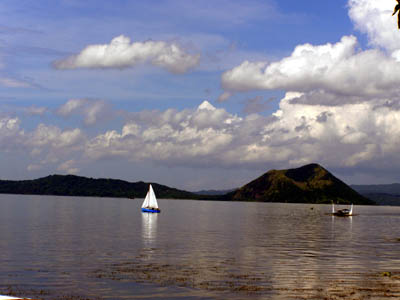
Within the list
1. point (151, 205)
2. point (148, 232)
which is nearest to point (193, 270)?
point (148, 232)

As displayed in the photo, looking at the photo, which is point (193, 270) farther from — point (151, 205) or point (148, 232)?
point (151, 205)

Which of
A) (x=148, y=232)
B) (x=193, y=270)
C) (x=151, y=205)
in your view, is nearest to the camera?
(x=193, y=270)

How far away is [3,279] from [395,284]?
31.2 m

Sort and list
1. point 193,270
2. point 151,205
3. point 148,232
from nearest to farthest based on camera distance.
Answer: point 193,270, point 148,232, point 151,205

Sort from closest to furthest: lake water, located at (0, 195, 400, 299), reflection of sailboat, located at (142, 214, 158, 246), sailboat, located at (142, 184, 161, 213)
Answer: lake water, located at (0, 195, 400, 299) < reflection of sailboat, located at (142, 214, 158, 246) < sailboat, located at (142, 184, 161, 213)

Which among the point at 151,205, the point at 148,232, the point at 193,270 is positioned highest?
the point at 151,205

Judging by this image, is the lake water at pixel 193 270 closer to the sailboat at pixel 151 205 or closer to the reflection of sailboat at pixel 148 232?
the reflection of sailboat at pixel 148 232

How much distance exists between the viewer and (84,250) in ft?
209

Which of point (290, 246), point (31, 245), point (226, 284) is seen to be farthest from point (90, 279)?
point (290, 246)

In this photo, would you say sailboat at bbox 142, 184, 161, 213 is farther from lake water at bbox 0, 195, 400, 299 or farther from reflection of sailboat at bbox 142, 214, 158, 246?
lake water at bbox 0, 195, 400, 299

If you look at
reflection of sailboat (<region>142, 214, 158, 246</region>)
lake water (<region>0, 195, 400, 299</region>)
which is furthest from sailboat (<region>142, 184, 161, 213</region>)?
lake water (<region>0, 195, 400, 299</region>)

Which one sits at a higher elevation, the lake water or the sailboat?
the sailboat

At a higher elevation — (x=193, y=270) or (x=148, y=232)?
(x=193, y=270)

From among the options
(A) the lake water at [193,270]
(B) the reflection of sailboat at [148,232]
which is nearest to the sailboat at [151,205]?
(B) the reflection of sailboat at [148,232]
